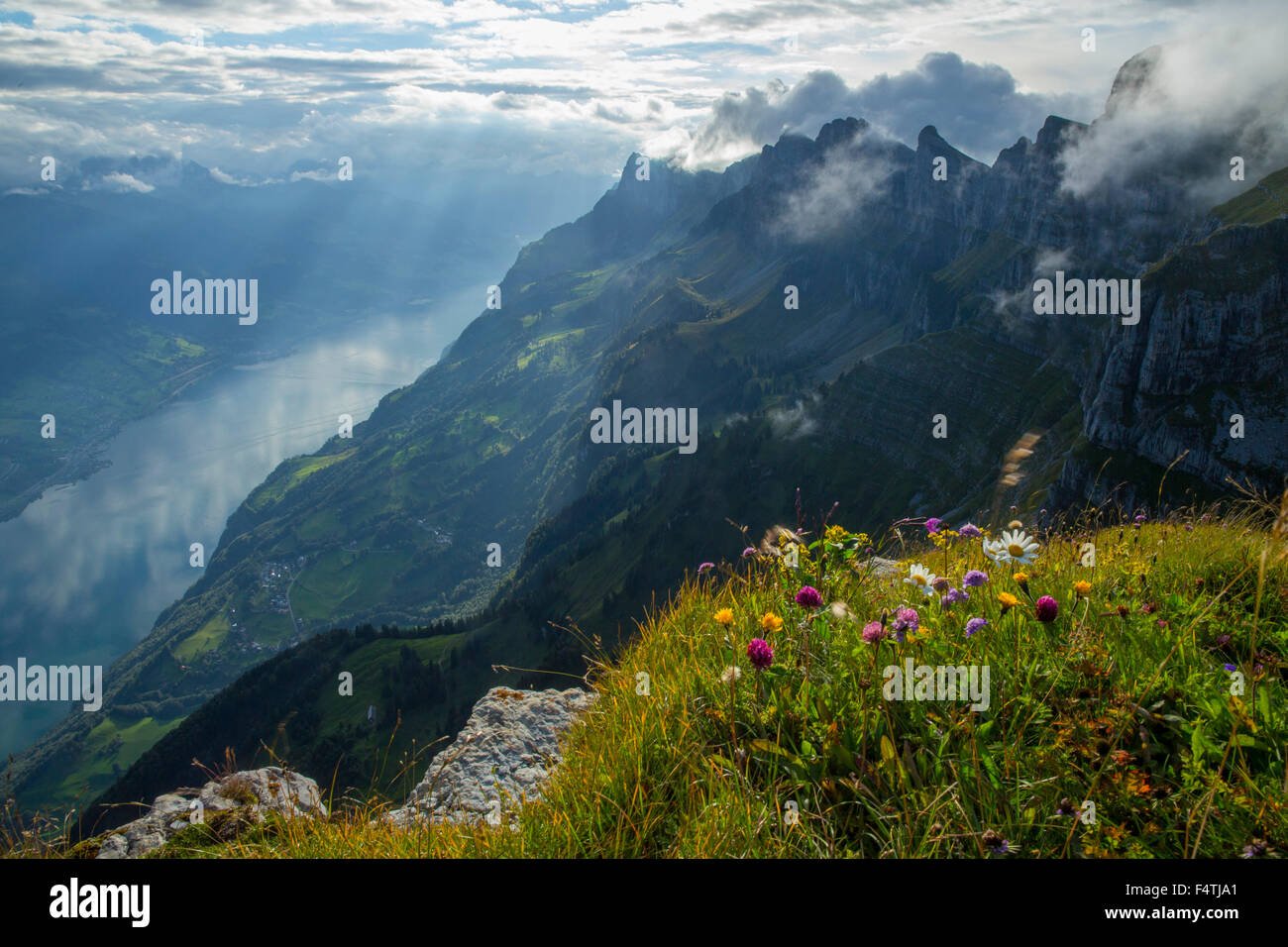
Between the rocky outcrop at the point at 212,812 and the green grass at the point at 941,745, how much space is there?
0.73 metres

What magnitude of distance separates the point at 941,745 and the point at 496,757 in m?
5.65

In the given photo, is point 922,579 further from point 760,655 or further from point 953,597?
point 760,655

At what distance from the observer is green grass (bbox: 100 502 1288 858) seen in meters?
3.96

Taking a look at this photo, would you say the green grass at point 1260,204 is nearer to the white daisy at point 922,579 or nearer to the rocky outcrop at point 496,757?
the white daisy at point 922,579

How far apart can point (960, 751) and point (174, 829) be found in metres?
7.68

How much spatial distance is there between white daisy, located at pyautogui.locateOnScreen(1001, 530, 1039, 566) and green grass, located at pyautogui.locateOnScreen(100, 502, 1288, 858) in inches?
13.4

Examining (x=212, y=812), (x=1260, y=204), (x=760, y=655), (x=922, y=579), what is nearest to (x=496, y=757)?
(x=212, y=812)

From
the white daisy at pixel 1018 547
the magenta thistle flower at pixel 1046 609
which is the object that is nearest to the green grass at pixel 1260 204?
the white daisy at pixel 1018 547

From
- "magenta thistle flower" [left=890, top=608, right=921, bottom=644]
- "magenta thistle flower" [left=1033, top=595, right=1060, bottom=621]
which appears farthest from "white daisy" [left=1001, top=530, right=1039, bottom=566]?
"magenta thistle flower" [left=890, top=608, right=921, bottom=644]

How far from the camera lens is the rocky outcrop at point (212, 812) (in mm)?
6605

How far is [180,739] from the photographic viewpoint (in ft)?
536

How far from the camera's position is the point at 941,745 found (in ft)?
14.4
